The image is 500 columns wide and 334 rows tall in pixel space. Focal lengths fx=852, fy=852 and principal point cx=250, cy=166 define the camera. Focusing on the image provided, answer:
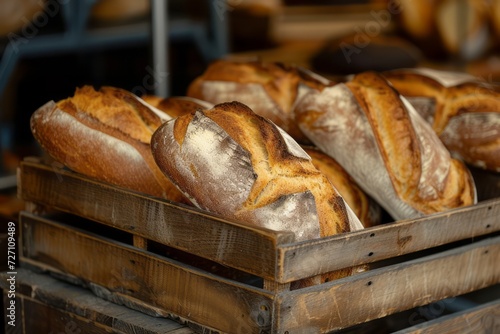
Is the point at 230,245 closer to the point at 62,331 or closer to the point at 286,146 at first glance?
the point at 286,146

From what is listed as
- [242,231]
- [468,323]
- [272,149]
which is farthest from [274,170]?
[468,323]

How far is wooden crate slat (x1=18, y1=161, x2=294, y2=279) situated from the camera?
1589 mm

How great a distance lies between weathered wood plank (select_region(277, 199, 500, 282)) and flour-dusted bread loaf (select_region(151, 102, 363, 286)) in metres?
0.05

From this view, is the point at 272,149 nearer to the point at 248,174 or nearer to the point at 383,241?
the point at 248,174

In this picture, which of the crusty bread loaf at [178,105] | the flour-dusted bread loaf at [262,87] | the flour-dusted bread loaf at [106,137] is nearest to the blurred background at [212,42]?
the flour-dusted bread loaf at [262,87]

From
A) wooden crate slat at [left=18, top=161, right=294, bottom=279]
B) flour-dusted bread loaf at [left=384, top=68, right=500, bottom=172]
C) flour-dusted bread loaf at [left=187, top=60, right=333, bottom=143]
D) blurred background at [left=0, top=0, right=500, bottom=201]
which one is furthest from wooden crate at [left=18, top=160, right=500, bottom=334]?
blurred background at [left=0, top=0, right=500, bottom=201]

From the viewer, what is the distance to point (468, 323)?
77.6 inches

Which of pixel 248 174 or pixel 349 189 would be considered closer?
pixel 248 174

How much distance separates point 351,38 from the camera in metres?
3.96

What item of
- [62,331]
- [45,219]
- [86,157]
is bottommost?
[62,331]

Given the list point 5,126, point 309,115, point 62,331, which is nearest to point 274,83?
point 309,115

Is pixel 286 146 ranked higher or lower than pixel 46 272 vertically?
higher

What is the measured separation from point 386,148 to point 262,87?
0.42 metres

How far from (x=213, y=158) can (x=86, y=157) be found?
15.1 inches
